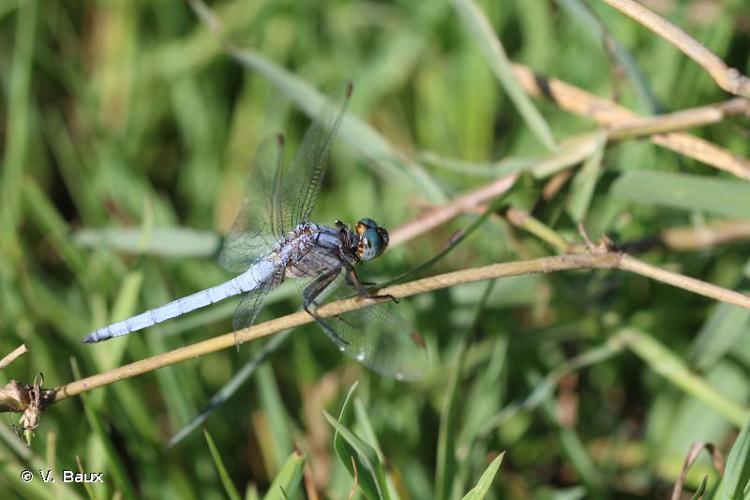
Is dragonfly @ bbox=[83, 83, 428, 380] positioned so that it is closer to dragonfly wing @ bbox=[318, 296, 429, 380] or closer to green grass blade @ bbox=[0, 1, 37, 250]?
dragonfly wing @ bbox=[318, 296, 429, 380]

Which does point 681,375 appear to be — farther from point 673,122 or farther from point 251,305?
point 251,305

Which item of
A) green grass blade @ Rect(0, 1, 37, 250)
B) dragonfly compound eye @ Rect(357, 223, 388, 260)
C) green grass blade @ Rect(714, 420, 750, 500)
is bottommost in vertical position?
→ green grass blade @ Rect(714, 420, 750, 500)

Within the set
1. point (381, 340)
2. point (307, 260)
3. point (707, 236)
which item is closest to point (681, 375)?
point (707, 236)

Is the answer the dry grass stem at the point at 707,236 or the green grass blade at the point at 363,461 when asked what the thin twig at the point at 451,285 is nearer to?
the green grass blade at the point at 363,461

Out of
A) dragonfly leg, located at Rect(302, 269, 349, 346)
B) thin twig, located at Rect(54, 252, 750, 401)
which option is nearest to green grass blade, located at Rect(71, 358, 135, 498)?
thin twig, located at Rect(54, 252, 750, 401)

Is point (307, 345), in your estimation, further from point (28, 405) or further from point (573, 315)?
point (28, 405)

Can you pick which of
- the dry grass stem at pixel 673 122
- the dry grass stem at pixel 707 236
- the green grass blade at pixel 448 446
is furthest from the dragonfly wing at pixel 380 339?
the dry grass stem at pixel 707 236

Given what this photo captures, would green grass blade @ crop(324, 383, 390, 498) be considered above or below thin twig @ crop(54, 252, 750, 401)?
below
